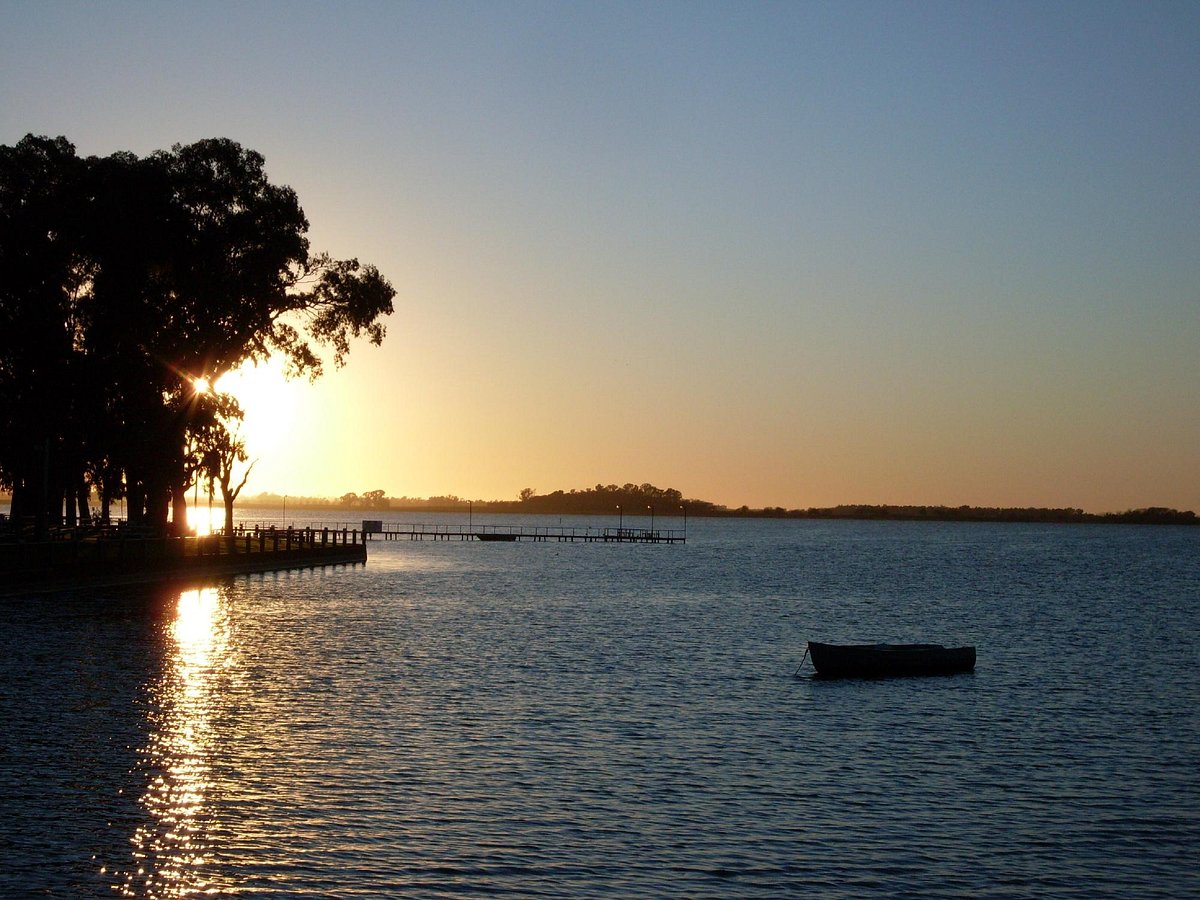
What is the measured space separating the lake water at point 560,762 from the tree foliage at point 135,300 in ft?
44.2

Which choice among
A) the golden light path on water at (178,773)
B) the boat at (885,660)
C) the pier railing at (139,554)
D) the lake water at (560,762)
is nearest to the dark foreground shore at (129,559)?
the pier railing at (139,554)

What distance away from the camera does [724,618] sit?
6150 centimetres

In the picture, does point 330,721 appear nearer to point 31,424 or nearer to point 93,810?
point 93,810

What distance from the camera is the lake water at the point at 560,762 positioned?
1691 centimetres

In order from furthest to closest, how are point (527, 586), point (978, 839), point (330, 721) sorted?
point (527, 586)
point (330, 721)
point (978, 839)

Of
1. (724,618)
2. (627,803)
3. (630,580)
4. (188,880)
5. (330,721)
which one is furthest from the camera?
(630,580)

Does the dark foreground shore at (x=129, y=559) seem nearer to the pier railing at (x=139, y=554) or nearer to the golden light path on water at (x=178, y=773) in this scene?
the pier railing at (x=139, y=554)

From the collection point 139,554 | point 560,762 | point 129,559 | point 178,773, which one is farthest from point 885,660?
point 139,554

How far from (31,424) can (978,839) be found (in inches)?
2140

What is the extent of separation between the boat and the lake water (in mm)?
808

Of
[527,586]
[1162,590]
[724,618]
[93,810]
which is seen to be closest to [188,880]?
[93,810]

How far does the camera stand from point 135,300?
6512cm

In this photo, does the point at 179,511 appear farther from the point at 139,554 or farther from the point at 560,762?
→ the point at 560,762

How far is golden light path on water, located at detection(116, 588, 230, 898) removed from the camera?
15.9m
